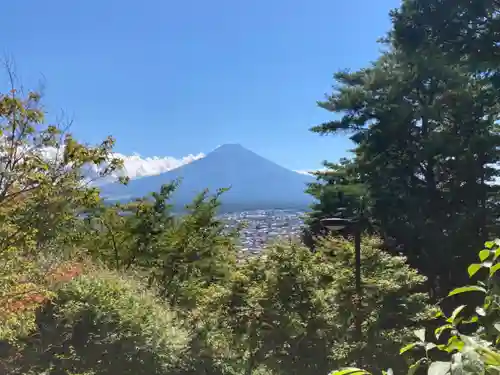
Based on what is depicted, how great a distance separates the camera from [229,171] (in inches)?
4269

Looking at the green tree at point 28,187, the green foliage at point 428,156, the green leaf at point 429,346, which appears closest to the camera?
the green leaf at point 429,346

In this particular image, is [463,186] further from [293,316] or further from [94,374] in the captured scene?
[94,374]

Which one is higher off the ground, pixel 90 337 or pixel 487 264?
pixel 487 264

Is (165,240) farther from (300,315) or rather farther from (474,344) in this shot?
(474,344)

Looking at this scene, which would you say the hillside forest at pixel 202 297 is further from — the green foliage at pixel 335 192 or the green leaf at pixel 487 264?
the green foliage at pixel 335 192

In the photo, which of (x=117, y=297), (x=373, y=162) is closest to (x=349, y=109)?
(x=373, y=162)

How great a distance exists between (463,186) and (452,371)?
1055 centimetres

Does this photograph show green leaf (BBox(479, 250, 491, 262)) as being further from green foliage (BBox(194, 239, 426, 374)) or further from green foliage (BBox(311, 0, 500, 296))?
green foliage (BBox(311, 0, 500, 296))

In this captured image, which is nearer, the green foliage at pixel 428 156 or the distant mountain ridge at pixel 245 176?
the green foliage at pixel 428 156

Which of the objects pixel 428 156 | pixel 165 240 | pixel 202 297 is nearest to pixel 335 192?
pixel 428 156

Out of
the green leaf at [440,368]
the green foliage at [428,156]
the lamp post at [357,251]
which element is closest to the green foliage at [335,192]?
the green foliage at [428,156]

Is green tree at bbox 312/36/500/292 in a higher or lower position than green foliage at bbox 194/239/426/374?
higher

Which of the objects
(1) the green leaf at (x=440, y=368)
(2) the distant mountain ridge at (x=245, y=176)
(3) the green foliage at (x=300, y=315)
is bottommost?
(3) the green foliage at (x=300, y=315)

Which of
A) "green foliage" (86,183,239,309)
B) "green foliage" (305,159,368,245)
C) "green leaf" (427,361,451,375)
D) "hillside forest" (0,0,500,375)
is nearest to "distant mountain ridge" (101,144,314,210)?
"green foliage" (305,159,368,245)
